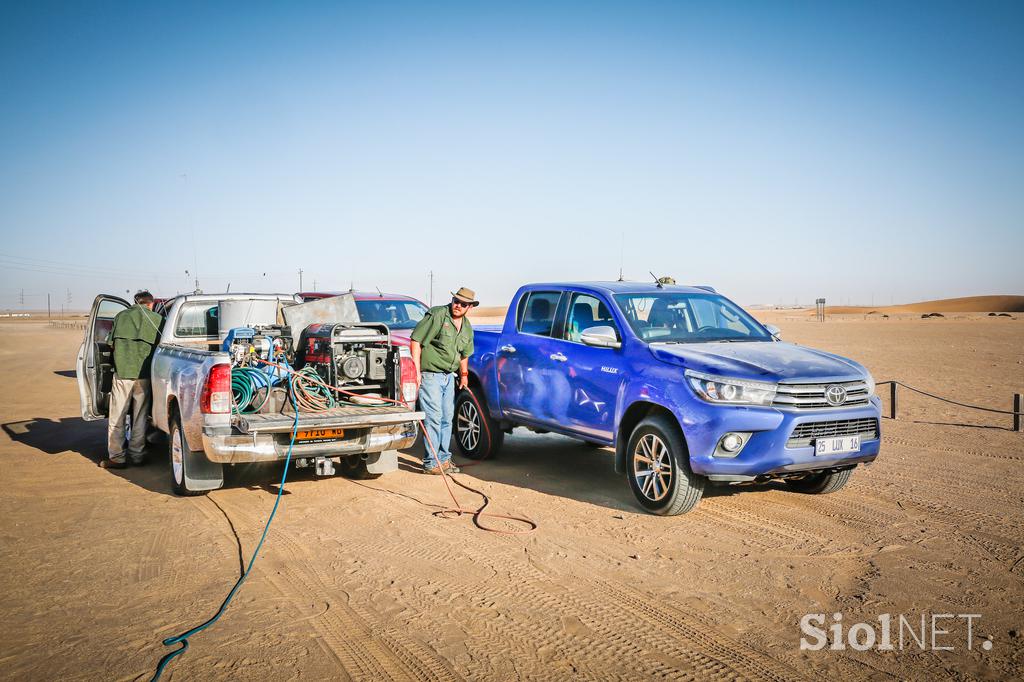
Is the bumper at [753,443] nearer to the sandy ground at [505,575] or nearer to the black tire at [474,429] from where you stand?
the sandy ground at [505,575]

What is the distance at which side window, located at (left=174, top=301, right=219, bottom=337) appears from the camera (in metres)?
8.89

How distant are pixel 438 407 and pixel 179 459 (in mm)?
2637

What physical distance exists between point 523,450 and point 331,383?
318cm

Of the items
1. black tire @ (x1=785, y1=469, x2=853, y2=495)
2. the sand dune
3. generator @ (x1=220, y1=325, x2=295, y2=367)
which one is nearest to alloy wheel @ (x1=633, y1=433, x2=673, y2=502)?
black tire @ (x1=785, y1=469, x2=853, y2=495)

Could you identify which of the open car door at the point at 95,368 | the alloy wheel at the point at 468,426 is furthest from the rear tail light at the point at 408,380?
the open car door at the point at 95,368

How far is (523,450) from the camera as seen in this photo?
1000cm

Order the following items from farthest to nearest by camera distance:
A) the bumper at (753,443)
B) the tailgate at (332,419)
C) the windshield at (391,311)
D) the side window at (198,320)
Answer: the windshield at (391,311) < the side window at (198,320) < the tailgate at (332,419) < the bumper at (753,443)

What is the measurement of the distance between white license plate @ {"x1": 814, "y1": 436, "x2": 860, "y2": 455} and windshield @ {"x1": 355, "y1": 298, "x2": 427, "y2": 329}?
756 cm

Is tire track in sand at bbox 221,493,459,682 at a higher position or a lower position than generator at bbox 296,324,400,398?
lower

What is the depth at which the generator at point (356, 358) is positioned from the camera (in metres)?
7.68

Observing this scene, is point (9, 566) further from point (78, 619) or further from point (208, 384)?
point (208, 384)

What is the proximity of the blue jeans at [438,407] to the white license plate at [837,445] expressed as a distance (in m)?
3.85

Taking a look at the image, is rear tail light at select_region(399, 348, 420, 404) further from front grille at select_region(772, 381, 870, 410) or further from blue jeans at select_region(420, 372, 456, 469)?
front grille at select_region(772, 381, 870, 410)

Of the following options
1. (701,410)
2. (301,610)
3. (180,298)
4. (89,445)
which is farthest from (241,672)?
(89,445)
